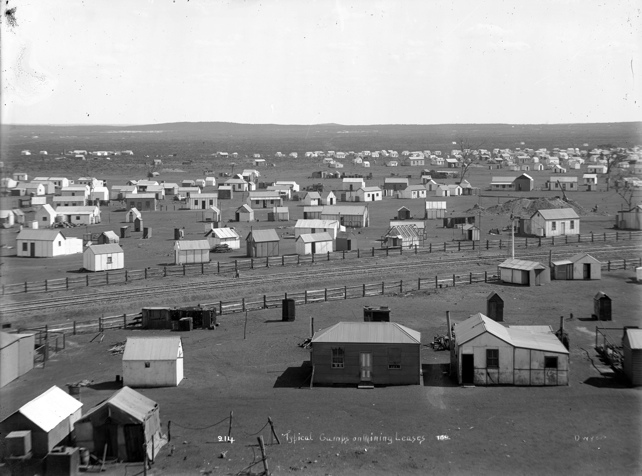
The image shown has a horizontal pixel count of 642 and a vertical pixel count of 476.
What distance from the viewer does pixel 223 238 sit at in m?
67.4

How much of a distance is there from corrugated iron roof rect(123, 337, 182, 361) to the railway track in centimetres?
1535

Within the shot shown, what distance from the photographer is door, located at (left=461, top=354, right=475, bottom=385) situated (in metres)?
31.8

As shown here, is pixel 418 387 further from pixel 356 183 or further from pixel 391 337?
pixel 356 183

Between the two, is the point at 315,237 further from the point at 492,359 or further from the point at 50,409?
the point at 50,409

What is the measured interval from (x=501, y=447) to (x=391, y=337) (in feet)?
27.5

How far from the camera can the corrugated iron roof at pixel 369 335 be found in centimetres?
3241

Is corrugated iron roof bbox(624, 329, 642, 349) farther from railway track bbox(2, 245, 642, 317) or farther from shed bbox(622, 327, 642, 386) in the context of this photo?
railway track bbox(2, 245, 642, 317)

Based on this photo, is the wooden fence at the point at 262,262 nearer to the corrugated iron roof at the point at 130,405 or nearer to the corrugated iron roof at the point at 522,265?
the corrugated iron roof at the point at 522,265

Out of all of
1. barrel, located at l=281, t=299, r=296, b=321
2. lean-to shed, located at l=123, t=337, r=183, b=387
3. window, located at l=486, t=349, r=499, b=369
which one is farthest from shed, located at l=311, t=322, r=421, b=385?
barrel, located at l=281, t=299, r=296, b=321

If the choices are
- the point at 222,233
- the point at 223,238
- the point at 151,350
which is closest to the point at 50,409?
the point at 151,350

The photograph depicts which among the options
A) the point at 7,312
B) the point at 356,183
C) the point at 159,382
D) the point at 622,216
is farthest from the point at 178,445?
the point at 356,183

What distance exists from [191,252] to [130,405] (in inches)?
1382

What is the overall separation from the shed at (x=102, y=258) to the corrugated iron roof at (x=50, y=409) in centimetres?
3180

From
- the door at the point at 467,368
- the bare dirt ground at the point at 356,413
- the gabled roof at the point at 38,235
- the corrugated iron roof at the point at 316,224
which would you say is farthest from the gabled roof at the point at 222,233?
the door at the point at 467,368
